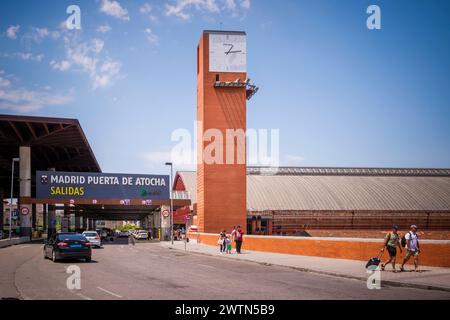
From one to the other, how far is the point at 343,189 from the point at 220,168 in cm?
3103

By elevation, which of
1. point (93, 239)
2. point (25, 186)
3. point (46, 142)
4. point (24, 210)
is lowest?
point (93, 239)

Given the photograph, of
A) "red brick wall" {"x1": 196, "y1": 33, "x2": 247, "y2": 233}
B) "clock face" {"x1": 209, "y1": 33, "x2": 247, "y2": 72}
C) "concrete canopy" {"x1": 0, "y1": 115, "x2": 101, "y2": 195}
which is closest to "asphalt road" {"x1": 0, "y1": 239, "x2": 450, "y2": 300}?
"red brick wall" {"x1": 196, "y1": 33, "x2": 247, "y2": 233}

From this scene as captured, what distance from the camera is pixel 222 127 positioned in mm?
50906

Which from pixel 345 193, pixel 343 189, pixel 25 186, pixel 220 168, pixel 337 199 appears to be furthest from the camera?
pixel 343 189

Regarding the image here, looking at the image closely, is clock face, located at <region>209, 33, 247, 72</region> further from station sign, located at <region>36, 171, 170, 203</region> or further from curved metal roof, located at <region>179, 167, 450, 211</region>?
curved metal roof, located at <region>179, 167, 450, 211</region>

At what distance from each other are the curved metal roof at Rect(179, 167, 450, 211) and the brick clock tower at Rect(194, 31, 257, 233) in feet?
55.5

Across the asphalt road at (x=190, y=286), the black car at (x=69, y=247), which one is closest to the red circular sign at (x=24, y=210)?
the black car at (x=69, y=247)

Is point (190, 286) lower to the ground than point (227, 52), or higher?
lower

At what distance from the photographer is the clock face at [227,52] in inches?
2013

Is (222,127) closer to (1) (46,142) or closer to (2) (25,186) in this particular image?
(2) (25,186)

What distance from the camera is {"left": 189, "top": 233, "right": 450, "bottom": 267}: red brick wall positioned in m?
19.8

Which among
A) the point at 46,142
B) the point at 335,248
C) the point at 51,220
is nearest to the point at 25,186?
the point at 46,142

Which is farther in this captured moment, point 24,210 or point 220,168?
point 24,210

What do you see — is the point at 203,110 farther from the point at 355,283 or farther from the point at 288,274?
the point at 355,283
